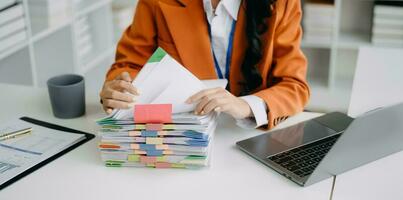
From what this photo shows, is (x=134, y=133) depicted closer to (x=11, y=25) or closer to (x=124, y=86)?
(x=124, y=86)

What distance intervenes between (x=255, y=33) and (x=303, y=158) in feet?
1.46

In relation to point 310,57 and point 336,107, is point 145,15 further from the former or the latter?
point 310,57

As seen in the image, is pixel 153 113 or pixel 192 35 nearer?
pixel 153 113

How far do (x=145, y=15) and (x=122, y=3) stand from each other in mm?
1972

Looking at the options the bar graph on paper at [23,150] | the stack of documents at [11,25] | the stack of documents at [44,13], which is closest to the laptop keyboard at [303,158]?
the bar graph on paper at [23,150]

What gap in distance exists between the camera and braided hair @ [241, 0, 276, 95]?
Answer: 4.83ft

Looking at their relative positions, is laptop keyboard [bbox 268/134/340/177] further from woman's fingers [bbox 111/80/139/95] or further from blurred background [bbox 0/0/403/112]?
blurred background [bbox 0/0/403/112]

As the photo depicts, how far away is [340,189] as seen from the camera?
3.56ft

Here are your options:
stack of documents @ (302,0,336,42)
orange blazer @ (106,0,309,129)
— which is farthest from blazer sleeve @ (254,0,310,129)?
stack of documents @ (302,0,336,42)

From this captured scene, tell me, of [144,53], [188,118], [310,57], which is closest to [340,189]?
[188,118]

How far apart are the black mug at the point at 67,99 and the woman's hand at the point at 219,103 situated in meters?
0.38

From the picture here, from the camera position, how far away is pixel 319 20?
10.2ft

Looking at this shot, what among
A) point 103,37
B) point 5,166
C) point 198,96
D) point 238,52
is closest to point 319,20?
point 103,37

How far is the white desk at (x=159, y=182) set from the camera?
3.53ft
